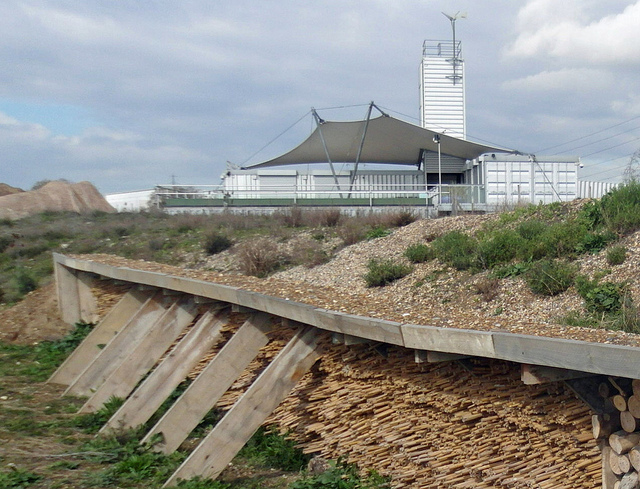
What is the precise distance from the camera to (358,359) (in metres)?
5.87

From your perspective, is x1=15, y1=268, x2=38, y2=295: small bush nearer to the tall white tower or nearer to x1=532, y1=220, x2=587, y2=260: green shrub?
x1=532, y1=220, x2=587, y2=260: green shrub

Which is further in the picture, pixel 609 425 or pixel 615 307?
pixel 615 307

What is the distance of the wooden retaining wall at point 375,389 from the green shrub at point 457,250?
471 cm

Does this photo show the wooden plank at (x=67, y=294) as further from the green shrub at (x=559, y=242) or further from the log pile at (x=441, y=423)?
the green shrub at (x=559, y=242)

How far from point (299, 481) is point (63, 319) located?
652 centimetres

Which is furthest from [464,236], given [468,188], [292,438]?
[468,188]

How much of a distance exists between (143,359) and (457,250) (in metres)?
6.19

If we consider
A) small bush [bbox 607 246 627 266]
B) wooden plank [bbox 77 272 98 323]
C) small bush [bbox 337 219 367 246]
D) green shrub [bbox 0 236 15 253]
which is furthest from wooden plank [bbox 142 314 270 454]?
green shrub [bbox 0 236 15 253]

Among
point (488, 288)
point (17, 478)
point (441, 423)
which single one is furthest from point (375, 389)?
point (488, 288)

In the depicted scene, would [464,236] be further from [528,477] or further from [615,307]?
[528,477]

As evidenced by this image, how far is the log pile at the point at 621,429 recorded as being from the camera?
12.9 ft

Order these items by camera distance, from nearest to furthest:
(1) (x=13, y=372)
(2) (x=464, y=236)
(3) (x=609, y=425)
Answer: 1. (3) (x=609, y=425)
2. (1) (x=13, y=372)
3. (2) (x=464, y=236)

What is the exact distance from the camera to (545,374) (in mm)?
4051

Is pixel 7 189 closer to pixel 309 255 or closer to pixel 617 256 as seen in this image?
pixel 309 255
